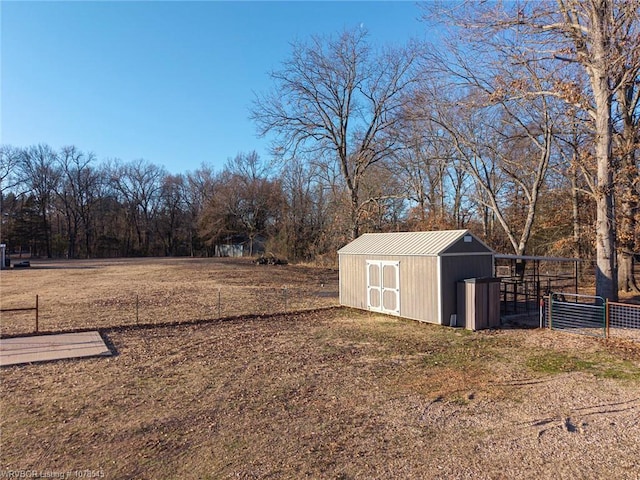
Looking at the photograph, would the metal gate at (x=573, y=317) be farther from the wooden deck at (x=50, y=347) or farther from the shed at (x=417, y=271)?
the wooden deck at (x=50, y=347)

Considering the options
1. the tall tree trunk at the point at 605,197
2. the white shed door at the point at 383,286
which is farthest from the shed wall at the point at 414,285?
the tall tree trunk at the point at 605,197

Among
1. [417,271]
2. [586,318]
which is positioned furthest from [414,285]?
[586,318]

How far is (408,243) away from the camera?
43.0ft

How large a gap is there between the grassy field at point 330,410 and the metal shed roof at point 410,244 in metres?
2.97

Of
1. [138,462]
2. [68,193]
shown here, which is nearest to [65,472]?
[138,462]

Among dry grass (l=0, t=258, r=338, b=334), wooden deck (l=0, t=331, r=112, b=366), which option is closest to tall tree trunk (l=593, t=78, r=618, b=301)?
dry grass (l=0, t=258, r=338, b=334)

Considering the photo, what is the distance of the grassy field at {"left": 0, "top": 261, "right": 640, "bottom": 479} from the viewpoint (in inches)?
168

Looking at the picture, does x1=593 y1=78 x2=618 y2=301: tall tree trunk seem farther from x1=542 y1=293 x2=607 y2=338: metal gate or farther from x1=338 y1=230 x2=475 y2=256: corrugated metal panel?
x1=338 y1=230 x2=475 y2=256: corrugated metal panel

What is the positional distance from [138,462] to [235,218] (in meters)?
49.3

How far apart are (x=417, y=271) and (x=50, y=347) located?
8997mm

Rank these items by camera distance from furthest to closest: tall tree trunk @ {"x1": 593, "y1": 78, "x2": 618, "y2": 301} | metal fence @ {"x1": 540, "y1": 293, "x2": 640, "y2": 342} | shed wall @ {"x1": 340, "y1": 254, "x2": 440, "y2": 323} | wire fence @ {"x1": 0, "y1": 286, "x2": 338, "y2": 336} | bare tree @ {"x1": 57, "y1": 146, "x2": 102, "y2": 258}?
bare tree @ {"x1": 57, "y1": 146, "x2": 102, "y2": 258}
tall tree trunk @ {"x1": 593, "y1": 78, "x2": 618, "y2": 301}
wire fence @ {"x1": 0, "y1": 286, "x2": 338, "y2": 336}
shed wall @ {"x1": 340, "y1": 254, "x2": 440, "y2": 323}
metal fence @ {"x1": 540, "y1": 293, "x2": 640, "y2": 342}

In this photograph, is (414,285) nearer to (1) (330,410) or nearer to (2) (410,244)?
(2) (410,244)

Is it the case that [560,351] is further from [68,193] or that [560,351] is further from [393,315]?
[68,193]

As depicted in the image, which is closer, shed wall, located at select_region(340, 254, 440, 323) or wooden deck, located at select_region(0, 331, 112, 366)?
wooden deck, located at select_region(0, 331, 112, 366)
